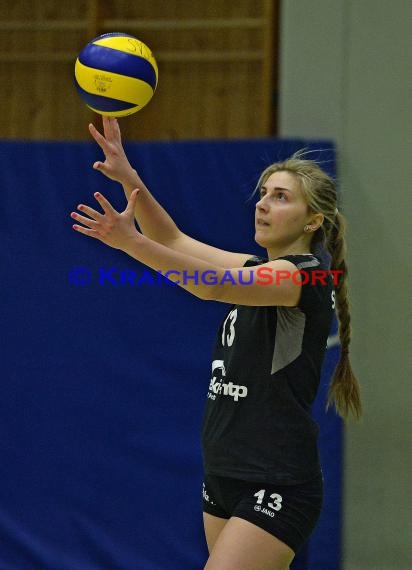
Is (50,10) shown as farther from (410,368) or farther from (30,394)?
(410,368)

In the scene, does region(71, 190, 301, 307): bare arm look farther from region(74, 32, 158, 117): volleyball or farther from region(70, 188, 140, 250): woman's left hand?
region(74, 32, 158, 117): volleyball

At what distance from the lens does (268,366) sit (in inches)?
101

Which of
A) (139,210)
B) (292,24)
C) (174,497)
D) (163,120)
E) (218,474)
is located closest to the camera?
(218,474)

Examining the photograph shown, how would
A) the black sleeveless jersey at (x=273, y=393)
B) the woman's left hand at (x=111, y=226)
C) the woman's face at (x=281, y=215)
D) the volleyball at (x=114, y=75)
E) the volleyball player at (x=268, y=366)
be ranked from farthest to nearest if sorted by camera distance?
the volleyball at (x=114, y=75)
the woman's face at (x=281, y=215)
the black sleeveless jersey at (x=273, y=393)
the volleyball player at (x=268, y=366)
the woman's left hand at (x=111, y=226)

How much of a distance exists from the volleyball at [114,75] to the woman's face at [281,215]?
24.0 inches

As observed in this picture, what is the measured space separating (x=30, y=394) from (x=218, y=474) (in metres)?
2.00

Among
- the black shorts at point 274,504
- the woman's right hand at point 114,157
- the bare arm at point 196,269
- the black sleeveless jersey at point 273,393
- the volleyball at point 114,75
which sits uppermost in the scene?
the volleyball at point 114,75

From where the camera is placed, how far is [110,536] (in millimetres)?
4289

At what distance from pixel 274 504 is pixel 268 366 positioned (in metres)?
0.41

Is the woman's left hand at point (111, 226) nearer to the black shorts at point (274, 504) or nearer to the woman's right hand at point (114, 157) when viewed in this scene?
the woman's right hand at point (114, 157)

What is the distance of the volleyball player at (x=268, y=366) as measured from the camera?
2422mm

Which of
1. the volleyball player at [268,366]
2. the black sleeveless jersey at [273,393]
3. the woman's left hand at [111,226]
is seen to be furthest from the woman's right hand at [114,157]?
the black sleeveless jersey at [273,393]

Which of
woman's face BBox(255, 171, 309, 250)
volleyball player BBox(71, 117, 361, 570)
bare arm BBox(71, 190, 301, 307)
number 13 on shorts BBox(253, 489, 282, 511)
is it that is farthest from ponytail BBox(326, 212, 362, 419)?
number 13 on shorts BBox(253, 489, 282, 511)

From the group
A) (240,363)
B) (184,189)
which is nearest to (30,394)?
(184,189)
